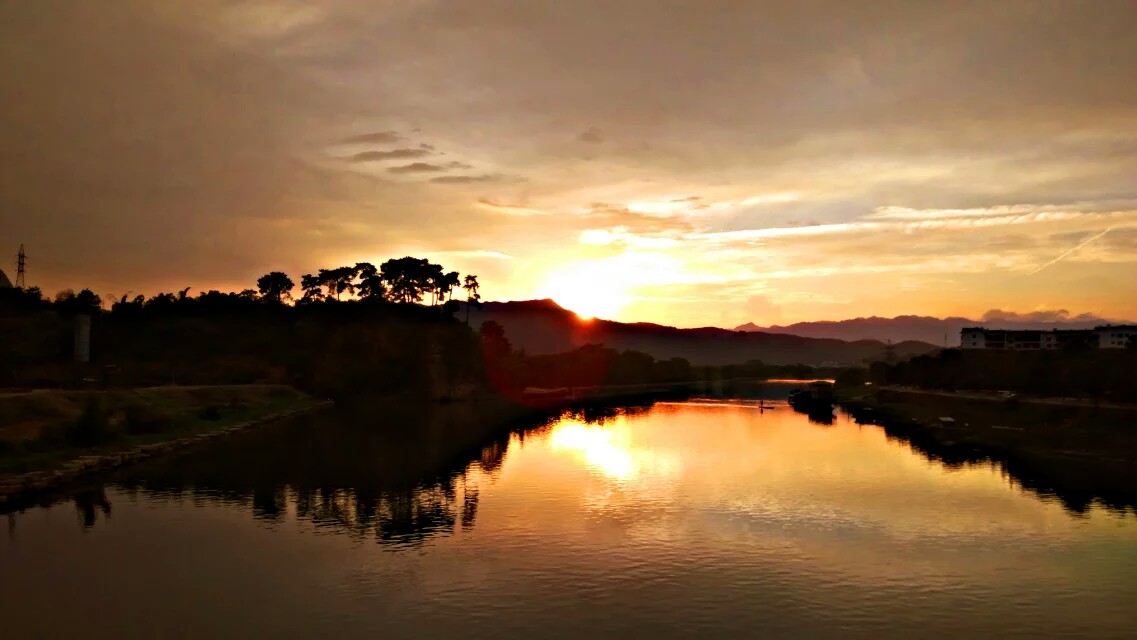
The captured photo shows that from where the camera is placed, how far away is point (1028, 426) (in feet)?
367

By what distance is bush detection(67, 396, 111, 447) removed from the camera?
7750 cm

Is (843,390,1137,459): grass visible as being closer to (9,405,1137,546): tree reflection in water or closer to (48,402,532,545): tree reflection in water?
(9,405,1137,546): tree reflection in water

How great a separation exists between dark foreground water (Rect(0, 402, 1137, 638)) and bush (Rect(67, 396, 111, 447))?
9.07 m

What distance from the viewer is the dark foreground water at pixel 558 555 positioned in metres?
35.1

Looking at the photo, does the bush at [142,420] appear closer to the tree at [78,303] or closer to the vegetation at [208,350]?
the vegetation at [208,350]

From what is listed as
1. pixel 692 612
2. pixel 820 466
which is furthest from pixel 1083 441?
pixel 692 612

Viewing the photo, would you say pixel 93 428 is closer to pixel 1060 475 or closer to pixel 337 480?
pixel 337 480

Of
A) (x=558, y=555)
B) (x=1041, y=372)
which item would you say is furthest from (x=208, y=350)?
(x=1041, y=372)

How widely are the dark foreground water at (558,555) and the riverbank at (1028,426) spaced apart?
1809 cm

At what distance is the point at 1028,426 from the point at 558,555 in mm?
95452

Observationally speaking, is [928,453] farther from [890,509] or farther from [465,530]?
[465,530]

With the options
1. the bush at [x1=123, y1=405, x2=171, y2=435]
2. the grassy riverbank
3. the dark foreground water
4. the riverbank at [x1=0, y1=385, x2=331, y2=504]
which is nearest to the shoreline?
the riverbank at [x1=0, y1=385, x2=331, y2=504]

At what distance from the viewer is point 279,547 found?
4769 cm

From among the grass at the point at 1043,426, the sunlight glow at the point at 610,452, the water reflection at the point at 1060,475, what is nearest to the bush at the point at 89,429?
the sunlight glow at the point at 610,452
